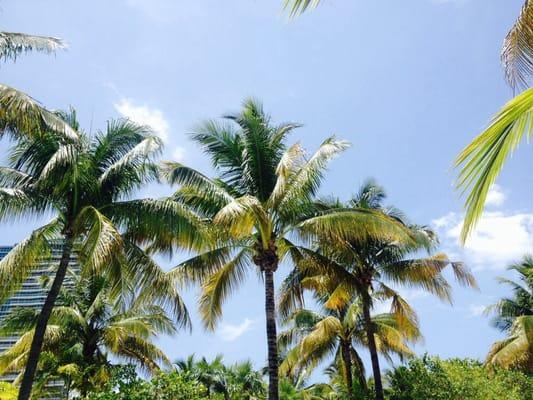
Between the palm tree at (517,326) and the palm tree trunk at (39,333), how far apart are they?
17425 millimetres

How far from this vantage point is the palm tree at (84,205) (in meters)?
12.6

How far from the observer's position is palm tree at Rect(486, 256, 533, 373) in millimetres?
20984

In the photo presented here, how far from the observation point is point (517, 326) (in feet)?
72.2

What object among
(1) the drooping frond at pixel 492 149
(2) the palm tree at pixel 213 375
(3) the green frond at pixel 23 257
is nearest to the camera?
(1) the drooping frond at pixel 492 149

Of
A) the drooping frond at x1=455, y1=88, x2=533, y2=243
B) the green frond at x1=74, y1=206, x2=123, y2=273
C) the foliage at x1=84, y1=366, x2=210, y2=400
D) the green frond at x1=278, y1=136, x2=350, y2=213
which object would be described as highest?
the green frond at x1=278, y1=136, x2=350, y2=213

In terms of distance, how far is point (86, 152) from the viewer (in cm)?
1386

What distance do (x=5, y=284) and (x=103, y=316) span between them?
765 cm

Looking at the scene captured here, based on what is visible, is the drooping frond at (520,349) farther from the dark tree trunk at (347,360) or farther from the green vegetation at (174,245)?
the dark tree trunk at (347,360)

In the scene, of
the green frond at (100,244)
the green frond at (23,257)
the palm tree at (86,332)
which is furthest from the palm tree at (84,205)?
the palm tree at (86,332)

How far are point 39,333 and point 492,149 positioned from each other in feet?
39.0

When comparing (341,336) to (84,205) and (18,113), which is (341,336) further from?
(18,113)

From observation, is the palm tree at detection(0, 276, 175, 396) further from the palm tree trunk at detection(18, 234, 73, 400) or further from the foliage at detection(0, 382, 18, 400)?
the palm tree trunk at detection(18, 234, 73, 400)

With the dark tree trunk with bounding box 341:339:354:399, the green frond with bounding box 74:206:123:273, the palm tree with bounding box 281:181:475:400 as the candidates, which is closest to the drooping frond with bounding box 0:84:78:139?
the green frond with bounding box 74:206:123:273

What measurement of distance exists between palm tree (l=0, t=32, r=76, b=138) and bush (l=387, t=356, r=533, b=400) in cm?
1517
